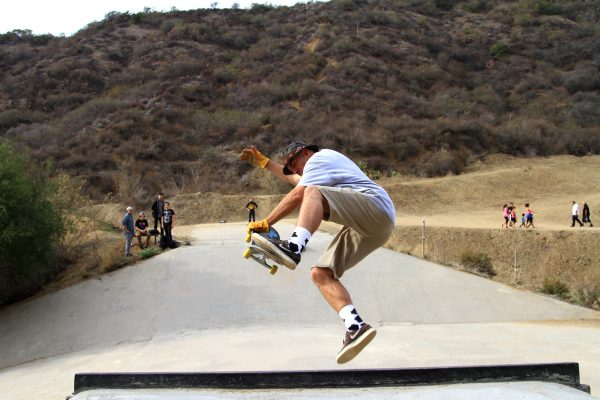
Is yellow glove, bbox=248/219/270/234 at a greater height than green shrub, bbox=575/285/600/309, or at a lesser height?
greater

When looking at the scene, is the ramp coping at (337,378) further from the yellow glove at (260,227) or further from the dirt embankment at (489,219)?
the dirt embankment at (489,219)

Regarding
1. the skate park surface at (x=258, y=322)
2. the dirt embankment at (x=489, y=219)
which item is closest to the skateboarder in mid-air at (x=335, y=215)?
the skate park surface at (x=258, y=322)

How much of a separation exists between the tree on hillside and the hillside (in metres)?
15.1

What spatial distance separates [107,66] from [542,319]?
58.9 m

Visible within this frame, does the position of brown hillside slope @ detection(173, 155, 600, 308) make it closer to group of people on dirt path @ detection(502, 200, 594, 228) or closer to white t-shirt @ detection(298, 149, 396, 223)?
group of people on dirt path @ detection(502, 200, 594, 228)

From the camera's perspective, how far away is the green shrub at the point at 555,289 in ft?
60.9

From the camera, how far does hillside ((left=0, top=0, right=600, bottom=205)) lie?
4469 centimetres

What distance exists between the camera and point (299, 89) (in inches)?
2207

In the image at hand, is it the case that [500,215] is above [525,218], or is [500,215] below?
below

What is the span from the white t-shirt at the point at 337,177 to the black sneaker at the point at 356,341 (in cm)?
91

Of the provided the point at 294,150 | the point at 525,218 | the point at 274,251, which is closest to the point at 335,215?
the point at 274,251

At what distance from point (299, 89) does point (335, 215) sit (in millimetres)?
52203

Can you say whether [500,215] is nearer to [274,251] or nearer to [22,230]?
[22,230]

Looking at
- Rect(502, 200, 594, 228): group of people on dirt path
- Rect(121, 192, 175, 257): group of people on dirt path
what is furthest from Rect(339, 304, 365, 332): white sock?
Rect(502, 200, 594, 228): group of people on dirt path
